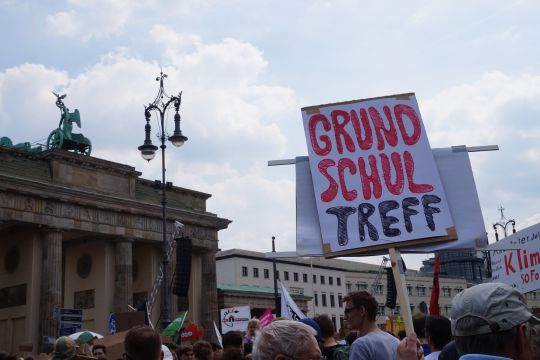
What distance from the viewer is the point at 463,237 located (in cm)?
576

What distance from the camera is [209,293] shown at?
4566 centimetres

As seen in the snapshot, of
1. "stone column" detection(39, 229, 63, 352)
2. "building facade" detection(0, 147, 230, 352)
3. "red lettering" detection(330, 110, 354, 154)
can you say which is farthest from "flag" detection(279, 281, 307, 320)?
"stone column" detection(39, 229, 63, 352)

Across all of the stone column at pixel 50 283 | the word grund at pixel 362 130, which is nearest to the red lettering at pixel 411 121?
the word grund at pixel 362 130

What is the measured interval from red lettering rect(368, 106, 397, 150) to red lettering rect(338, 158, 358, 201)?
0.32 m

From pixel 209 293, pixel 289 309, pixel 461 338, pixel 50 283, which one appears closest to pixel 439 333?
pixel 461 338

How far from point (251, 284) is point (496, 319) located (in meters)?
70.2

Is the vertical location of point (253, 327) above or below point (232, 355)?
above

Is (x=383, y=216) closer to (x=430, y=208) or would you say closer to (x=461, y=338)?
(x=430, y=208)

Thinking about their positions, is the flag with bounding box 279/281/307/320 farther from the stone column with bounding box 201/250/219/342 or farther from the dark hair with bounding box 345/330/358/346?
the stone column with bounding box 201/250/219/342

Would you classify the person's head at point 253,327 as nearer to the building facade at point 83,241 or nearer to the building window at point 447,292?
the building facade at point 83,241

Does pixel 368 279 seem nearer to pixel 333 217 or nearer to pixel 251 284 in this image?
pixel 251 284

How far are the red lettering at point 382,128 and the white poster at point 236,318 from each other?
1497cm

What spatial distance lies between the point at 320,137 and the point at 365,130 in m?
0.43

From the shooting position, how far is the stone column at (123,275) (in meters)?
40.2
